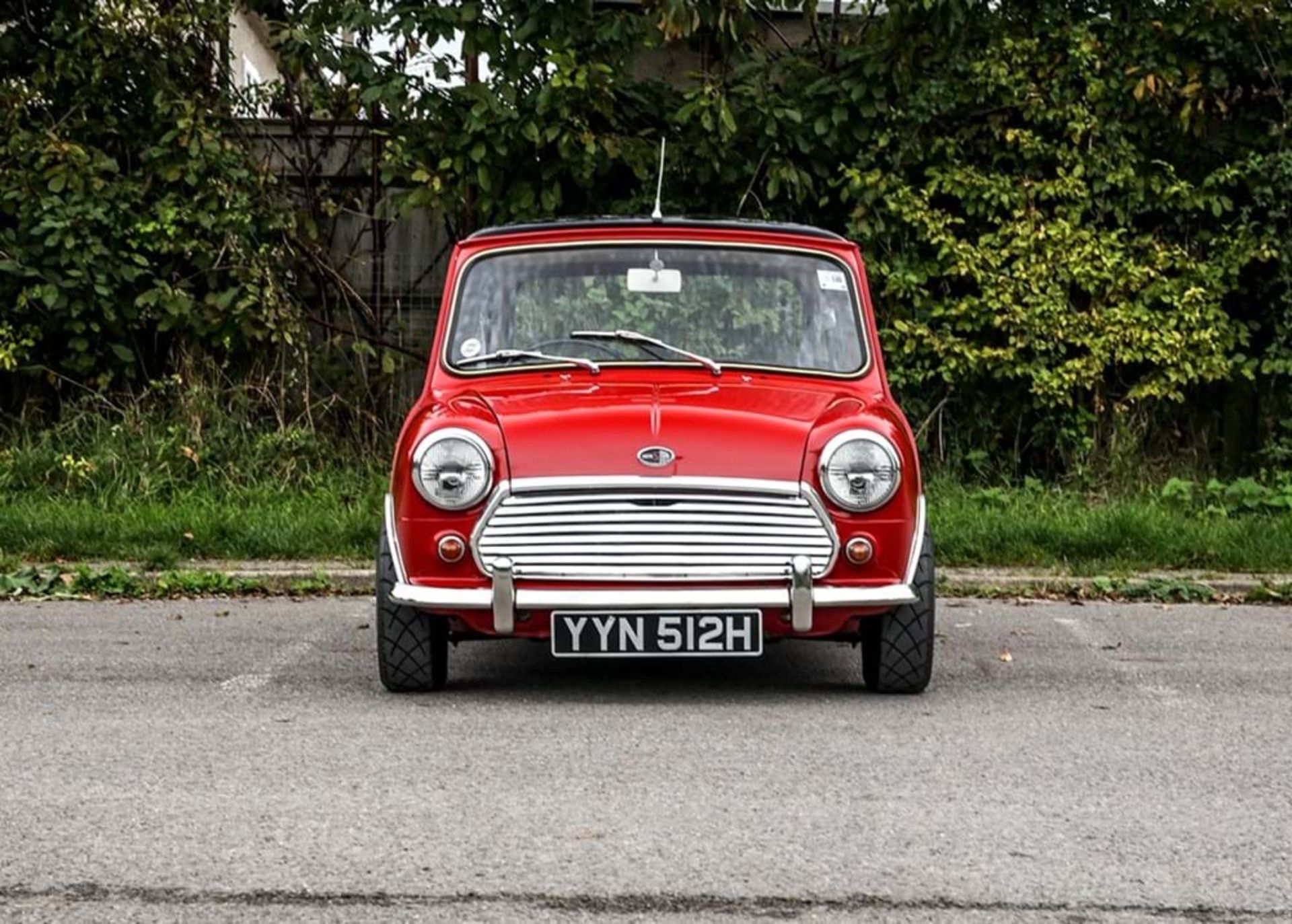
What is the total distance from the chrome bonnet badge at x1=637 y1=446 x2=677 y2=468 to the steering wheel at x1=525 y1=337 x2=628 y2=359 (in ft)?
3.12

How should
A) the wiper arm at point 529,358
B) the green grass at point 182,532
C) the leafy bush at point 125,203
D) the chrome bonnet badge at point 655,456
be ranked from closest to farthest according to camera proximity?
1. the chrome bonnet badge at point 655,456
2. the wiper arm at point 529,358
3. the green grass at point 182,532
4. the leafy bush at point 125,203

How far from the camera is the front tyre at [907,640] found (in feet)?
21.9

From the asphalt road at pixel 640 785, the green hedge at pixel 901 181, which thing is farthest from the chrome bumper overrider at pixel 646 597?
the green hedge at pixel 901 181

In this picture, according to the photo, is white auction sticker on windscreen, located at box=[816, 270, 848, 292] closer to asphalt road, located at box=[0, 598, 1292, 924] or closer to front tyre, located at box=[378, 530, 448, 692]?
asphalt road, located at box=[0, 598, 1292, 924]

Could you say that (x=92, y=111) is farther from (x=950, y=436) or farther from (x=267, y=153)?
(x=950, y=436)

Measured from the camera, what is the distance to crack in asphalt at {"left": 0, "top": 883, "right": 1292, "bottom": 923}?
13.5 feet

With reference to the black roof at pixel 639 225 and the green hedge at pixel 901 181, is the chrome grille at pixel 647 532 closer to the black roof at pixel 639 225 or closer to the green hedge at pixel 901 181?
the black roof at pixel 639 225

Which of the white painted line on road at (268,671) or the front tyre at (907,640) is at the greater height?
the front tyre at (907,640)

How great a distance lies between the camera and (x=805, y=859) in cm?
453

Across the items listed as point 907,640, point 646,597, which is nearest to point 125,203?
point 646,597

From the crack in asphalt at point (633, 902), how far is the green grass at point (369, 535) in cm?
599

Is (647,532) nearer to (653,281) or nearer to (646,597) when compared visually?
(646,597)

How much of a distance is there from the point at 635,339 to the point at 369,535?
361cm

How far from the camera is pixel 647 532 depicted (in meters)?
6.38
